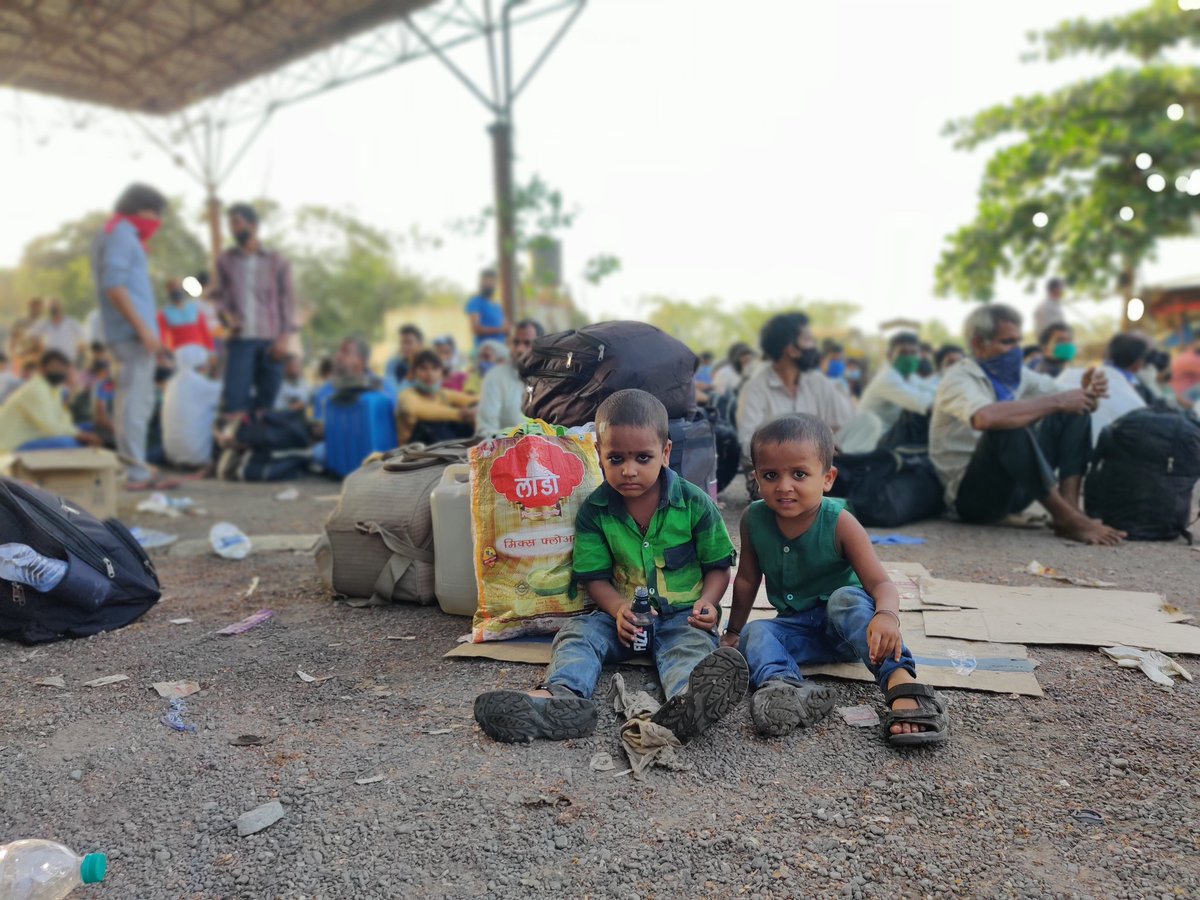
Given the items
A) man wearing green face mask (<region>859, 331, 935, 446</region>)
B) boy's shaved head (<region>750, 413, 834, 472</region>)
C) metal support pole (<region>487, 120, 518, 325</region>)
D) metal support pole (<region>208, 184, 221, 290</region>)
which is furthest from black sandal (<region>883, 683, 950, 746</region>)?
metal support pole (<region>208, 184, 221, 290</region>)

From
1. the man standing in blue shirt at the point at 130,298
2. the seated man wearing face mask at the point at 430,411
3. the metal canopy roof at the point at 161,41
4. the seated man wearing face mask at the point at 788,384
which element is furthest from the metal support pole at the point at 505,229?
the seated man wearing face mask at the point at 788,384

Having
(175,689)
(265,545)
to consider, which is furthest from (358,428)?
(175,689)

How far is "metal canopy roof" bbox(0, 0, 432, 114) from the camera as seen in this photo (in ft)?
33.1

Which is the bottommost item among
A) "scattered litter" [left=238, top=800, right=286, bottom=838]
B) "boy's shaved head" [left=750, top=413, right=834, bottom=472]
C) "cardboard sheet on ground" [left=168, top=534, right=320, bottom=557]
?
"cardboard sheet on ground" [left=168, top=534, right=320, bottom=557]

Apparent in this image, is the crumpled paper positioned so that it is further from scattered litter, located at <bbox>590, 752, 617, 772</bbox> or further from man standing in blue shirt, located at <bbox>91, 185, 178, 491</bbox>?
man standing in blue shirt, located at <bbox>91, 185, 178, 491</bbox>

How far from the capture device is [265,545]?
4805mm

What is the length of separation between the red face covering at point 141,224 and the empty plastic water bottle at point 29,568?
438 cm

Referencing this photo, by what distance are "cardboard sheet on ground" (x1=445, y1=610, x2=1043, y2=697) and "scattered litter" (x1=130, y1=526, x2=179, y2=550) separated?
2878mm

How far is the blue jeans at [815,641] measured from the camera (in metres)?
2.36

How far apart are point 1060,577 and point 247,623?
346 cm

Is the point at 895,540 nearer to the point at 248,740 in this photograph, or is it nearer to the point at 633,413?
the point at 633,413

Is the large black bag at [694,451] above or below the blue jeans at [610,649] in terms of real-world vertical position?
above

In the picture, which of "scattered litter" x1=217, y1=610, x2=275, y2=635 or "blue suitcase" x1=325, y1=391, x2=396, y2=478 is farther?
"blue suitcase" x1=325, y1=391, x2=396, y2=478

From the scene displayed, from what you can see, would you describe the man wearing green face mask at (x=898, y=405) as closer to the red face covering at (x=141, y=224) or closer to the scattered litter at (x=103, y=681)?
the scattered litter at (x=103, y=681)
